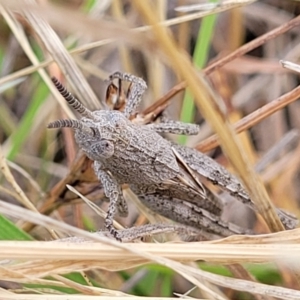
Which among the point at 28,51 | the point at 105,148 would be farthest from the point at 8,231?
the point at 28,51

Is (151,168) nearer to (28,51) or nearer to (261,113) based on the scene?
(261,113)

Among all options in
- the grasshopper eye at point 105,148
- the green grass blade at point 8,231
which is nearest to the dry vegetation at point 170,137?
the green grass blade at point 8,231

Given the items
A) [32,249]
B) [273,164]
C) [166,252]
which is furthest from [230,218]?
[32,249]

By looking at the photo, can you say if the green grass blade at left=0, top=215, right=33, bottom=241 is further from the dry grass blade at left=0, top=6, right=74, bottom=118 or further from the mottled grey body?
the dry grass blade at left=0, top=6, right=74, bottom=118

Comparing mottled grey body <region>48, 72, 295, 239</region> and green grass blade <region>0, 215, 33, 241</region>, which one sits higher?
mottled grey body <region>48, 72, 295, 239</region>

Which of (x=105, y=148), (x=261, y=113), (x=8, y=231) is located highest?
(x=261, y=113)

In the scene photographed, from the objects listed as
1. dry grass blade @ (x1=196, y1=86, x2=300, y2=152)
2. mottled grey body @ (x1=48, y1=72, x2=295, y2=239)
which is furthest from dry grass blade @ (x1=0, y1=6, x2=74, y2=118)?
dry grass blade @ (x1=196, y1=86, x2=300, y2=152)
